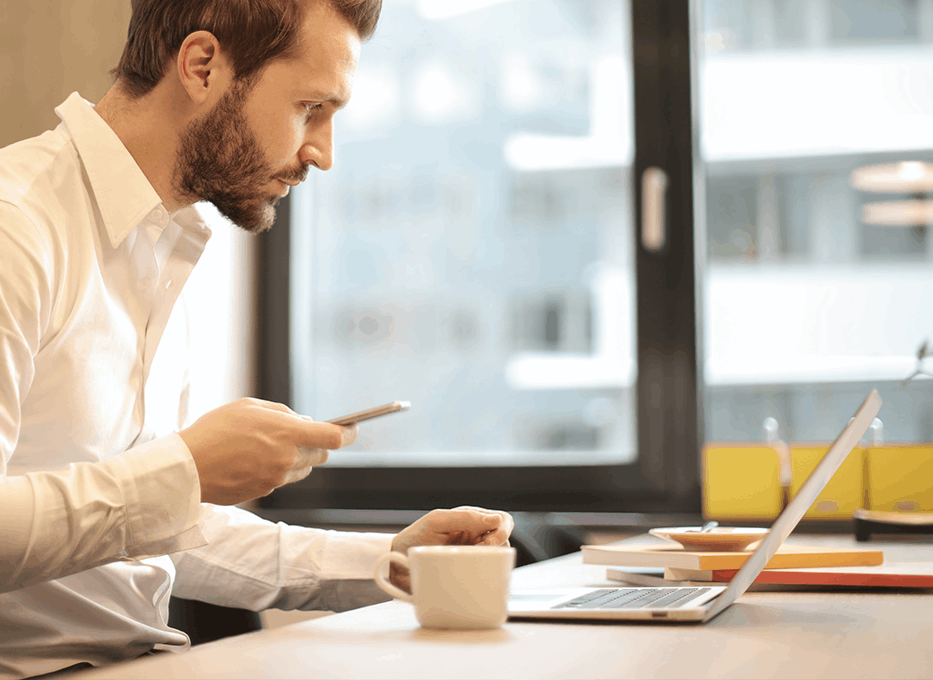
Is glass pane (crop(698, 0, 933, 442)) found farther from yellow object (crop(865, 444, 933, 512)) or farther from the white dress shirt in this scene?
the white dress shirt

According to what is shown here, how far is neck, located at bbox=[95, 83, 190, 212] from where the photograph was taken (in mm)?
1159

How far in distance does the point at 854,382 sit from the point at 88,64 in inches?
70.8

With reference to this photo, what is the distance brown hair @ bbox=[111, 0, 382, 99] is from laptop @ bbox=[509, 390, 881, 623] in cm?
73

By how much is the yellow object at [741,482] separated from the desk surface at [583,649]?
3.45 feet

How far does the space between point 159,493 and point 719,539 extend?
0.64m

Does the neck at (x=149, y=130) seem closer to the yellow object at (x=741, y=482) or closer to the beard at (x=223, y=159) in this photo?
the beard at (x=223, y=159)

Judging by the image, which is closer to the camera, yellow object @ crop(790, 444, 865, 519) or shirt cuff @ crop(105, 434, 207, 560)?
shirt cuff @ crop(105, 434, 207, 560)

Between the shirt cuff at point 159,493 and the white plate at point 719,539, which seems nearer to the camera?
the shirt cuff at point 159,493

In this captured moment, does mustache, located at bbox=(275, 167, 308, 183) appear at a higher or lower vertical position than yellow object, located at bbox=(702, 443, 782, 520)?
higher

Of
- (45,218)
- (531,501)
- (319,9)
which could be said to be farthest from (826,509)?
(45,218)

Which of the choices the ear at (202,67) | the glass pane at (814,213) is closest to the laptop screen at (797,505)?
the ear at (202,67)

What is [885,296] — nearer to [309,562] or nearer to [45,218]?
[309,562]

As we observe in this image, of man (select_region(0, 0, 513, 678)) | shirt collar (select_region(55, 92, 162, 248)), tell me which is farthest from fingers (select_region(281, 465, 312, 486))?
shirt collar (select_region(55, 92, 162, 248))

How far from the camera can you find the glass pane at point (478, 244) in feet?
7.73
